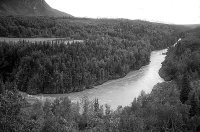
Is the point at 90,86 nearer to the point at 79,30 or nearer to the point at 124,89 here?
the point at 124,89

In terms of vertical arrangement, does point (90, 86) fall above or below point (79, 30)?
below

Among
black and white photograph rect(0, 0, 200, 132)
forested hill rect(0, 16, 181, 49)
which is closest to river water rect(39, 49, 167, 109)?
black and white photograph rect(0, 0, 200, 132)

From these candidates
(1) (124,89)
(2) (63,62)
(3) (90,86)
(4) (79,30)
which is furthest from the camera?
(4) (79,30)

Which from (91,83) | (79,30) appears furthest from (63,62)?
(79,30)

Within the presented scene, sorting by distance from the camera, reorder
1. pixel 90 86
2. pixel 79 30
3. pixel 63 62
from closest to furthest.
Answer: pixel 90 86 < pixel 63 62 < pixel 79 30

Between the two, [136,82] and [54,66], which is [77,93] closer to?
[54,66]

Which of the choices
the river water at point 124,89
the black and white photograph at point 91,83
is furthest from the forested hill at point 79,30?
the river water at point 124,89

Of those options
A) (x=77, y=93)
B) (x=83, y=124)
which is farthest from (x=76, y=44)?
(x=83, y=124)

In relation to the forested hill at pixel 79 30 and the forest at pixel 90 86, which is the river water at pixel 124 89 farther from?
the forested hill at pixel 79 30
